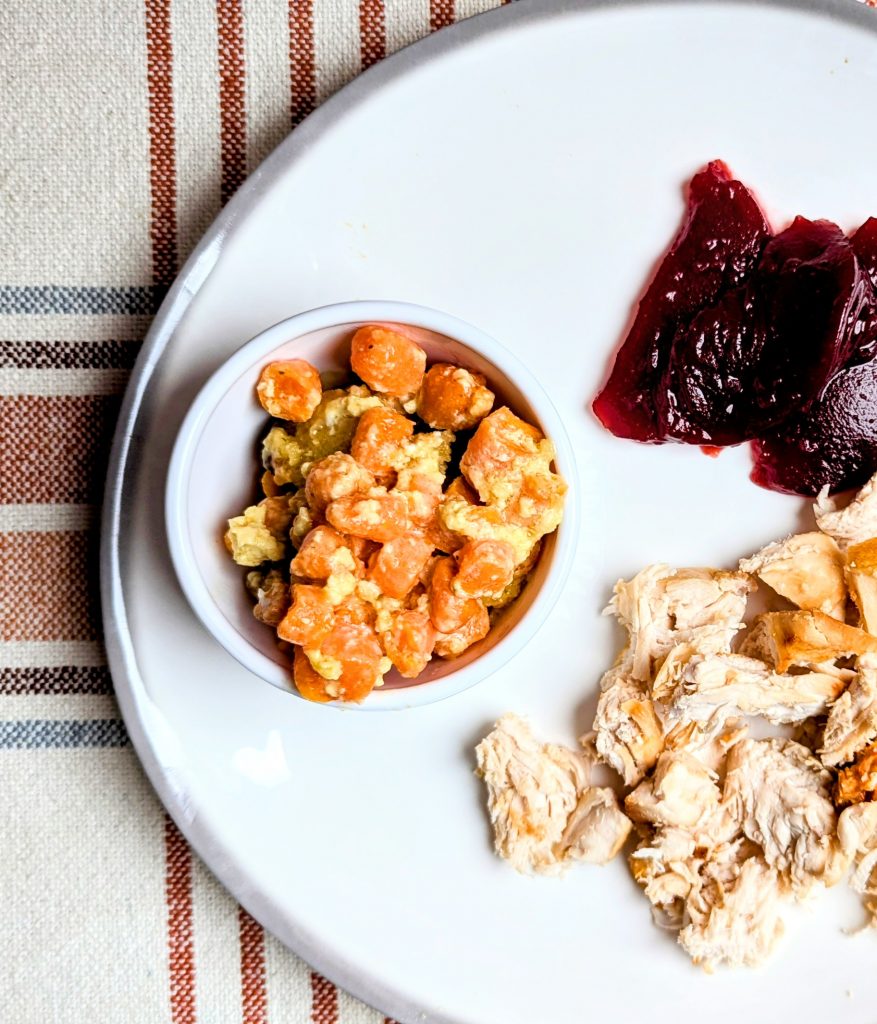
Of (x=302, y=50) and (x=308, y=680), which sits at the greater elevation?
(x=302, y=50)

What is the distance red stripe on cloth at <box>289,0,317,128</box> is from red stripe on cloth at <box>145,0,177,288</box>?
0.78 ft

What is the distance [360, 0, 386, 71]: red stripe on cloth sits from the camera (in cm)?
188

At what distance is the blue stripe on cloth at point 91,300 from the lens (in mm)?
1896

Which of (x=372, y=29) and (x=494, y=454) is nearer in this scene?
(x=494, y=454)

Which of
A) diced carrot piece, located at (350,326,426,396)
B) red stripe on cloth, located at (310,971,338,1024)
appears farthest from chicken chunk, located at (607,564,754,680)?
red stripe on cloth, located at (310,971,338,1024)

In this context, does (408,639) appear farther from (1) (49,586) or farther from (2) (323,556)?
(1) (49,586)

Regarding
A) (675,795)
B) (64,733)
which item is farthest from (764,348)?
(64,733)

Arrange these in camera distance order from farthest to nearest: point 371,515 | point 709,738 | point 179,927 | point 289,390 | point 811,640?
point 179,927
point 709,738
point 811,640
point 289,390
point 371,515

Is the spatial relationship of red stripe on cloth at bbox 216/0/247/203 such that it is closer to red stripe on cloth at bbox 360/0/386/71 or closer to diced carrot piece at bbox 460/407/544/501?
red stripe on cloth at bbox 360/0/386/71

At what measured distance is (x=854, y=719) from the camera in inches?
71.6

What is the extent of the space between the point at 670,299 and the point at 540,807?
98cm

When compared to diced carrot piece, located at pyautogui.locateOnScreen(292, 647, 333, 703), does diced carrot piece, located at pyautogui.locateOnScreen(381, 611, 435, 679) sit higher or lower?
higher

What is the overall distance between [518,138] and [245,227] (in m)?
0.53

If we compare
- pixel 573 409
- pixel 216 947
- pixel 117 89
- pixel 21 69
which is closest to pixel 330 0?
pixel 117 89
